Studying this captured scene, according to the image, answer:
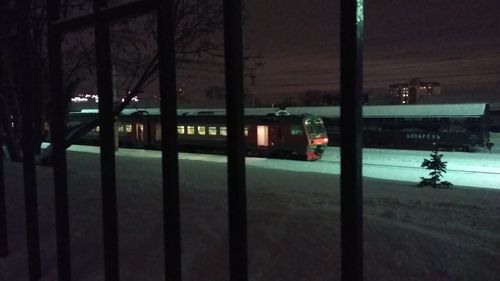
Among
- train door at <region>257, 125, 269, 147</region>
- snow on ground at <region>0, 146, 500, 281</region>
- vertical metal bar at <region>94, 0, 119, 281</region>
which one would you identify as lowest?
train door at <region>257, 125, 269, 147</region>

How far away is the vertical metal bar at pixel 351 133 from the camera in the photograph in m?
2.63

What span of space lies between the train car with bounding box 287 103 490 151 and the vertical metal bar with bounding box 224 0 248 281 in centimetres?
3633

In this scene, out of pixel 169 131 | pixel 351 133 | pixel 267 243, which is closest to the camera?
pixel 351 133

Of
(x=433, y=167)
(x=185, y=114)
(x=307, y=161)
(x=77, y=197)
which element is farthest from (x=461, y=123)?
(x=77, y=197)

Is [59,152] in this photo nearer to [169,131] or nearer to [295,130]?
[169,131]

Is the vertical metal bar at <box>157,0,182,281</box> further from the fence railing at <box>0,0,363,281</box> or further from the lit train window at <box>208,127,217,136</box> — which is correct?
the lit train window at <box>208,127,217,136</box>

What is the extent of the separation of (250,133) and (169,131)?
97.8ft

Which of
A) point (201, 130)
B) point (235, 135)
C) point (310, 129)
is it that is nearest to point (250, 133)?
point (310, 129)

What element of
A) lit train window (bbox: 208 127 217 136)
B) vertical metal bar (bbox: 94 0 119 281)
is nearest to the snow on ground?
vertical metal bar (bbox: 94 0 119 281)

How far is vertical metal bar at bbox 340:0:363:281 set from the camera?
2627 millimetres

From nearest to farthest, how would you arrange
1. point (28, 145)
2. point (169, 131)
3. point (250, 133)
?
1. point (169, 131)
2. point (28, 145)
3. point (250, 133)

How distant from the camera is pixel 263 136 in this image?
109 feet

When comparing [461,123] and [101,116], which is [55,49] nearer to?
[101,116]

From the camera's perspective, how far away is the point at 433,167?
16172 millimetres
